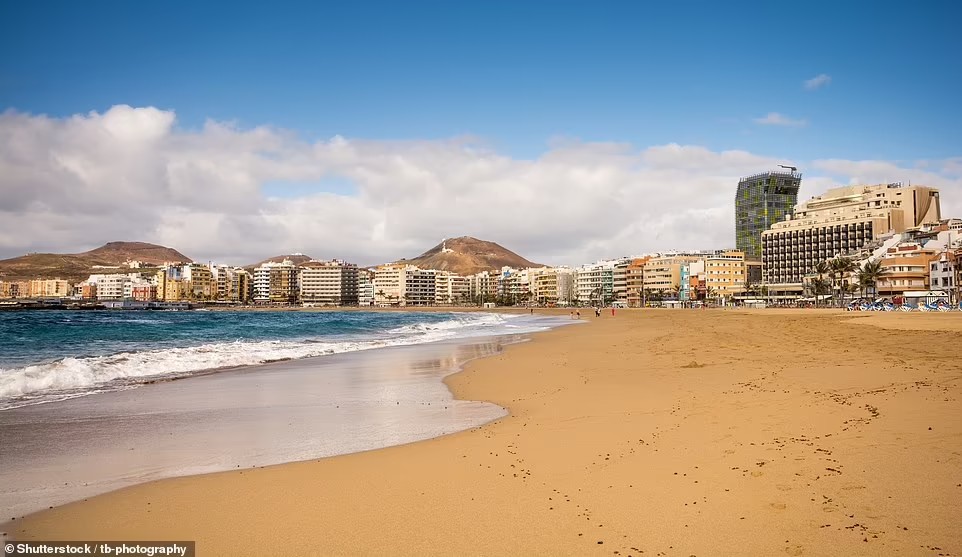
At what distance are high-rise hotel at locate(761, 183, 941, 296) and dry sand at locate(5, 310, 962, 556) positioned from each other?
137 metres

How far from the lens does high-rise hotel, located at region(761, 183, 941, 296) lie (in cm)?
13125

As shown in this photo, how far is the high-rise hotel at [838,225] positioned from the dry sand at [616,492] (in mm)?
136877

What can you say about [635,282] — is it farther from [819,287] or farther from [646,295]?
[819,287]

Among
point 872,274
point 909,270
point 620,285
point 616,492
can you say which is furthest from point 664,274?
point 616,492

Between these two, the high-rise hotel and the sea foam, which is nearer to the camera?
the sea foam

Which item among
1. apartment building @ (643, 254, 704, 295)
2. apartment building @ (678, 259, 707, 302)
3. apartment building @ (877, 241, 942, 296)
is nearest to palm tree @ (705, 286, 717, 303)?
apartment building @ (678, 259, 707, 302)

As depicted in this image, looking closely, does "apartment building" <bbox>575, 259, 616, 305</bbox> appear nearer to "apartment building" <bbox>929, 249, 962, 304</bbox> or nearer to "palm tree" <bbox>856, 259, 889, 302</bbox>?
"palm tree" <bbox>856, 259, 889, 302</bbox>

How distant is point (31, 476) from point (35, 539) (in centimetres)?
238

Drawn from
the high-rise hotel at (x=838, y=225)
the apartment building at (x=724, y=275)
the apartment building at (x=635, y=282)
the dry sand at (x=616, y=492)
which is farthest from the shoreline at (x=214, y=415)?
the apartment building at (x=635, y=282)

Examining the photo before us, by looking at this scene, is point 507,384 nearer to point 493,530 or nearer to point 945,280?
point 493,530

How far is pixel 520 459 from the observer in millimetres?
6828

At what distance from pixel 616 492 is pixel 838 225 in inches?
6083

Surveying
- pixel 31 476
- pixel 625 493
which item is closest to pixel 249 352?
pixel 31 476

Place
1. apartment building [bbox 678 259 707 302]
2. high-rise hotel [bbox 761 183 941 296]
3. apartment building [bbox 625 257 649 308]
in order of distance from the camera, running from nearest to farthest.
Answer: high-rise hotel [bbox 761 183 941 296] < apartment building [bbox 678 259 707 302] < apartment building [bbox 625 257 649 308]
